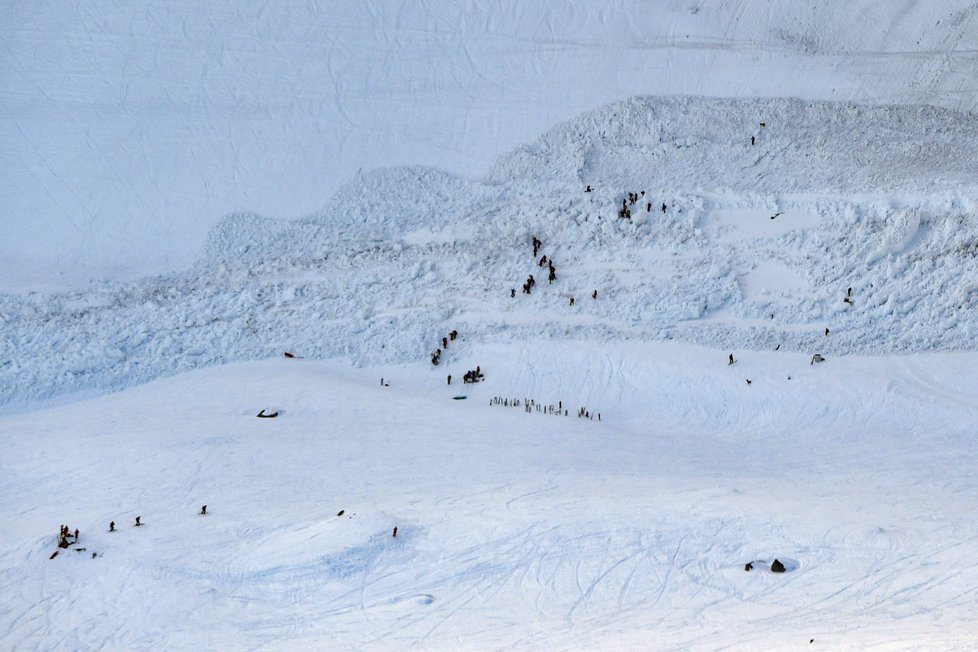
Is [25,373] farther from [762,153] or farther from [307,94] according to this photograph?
[762,153]

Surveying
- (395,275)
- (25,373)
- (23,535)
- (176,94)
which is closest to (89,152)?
(176,94)

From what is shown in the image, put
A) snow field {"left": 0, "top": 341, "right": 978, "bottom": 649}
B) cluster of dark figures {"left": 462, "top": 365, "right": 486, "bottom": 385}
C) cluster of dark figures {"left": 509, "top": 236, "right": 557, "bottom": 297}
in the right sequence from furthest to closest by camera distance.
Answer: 1. cluster of dark figures {"left": 509, "top": 236, "right": 557, "bottom": 297}
2. cluster of dark figures {"left": 462, "top": 365, "right": 486, "bottom": 385}
3. snow field {"left": 0, "top": 341, "right": 978, "bottom": 649}

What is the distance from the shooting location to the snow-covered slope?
2425 cm

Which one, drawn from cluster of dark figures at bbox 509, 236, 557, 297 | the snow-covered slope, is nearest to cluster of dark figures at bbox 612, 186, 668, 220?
cluster of dark figures at bbox 509, 236, 557, 297

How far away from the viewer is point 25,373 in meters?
20.1

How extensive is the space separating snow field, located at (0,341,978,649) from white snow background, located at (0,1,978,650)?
6 cm

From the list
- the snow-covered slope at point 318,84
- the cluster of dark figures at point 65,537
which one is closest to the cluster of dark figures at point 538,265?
the snow-covered slope at point 318,84

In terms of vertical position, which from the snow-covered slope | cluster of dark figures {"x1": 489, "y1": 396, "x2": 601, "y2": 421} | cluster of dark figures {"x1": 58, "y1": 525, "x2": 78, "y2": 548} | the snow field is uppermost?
the snow-covered slope

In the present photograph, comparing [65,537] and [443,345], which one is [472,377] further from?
[65,537]

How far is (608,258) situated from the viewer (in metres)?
21.1

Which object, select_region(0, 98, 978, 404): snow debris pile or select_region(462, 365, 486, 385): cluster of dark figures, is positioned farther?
select_region(0, 98, 978, 404): snow debris pile

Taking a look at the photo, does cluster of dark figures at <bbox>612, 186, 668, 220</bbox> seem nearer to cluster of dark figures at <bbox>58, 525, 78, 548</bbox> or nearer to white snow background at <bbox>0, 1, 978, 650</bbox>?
white snow background at <bbox>0, 1, 978, 650</bbox>

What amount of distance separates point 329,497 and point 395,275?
7215mm

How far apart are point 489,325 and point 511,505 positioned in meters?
6.28
